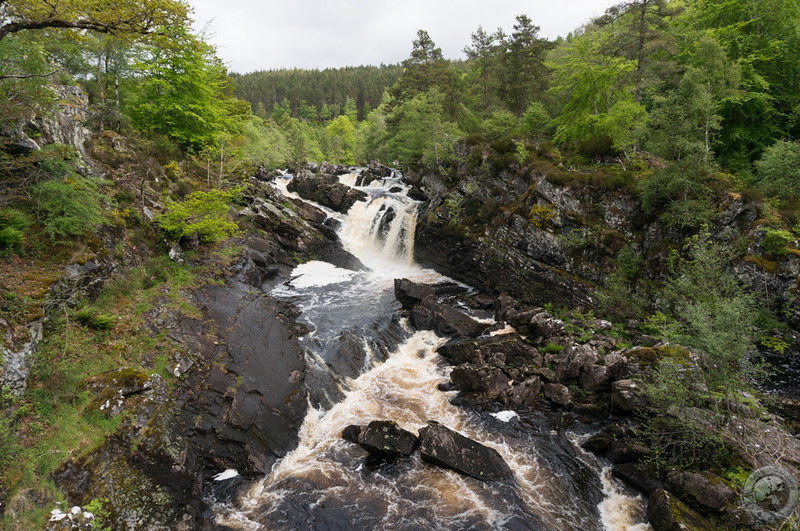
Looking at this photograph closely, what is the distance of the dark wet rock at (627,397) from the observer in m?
12.8

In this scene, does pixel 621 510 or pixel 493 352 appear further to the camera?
pixel 493 352

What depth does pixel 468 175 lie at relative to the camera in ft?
96.5

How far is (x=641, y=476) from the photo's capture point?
1062cm

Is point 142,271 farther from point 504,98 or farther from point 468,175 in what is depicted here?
point 504,98

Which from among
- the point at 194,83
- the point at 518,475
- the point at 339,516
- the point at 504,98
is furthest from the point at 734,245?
the point at 194,83

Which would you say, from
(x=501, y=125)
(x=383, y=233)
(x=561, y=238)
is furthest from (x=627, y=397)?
(x=501, y=125)

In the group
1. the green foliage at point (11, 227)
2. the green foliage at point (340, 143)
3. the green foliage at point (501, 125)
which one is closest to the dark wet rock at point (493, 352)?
the green foliage at point (11, 227)

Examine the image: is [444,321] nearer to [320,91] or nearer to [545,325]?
[545,325]

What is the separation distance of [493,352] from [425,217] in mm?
17131

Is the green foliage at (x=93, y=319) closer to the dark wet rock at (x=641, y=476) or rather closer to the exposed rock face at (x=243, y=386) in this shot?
the exposed rock face at (x=243, y=386)

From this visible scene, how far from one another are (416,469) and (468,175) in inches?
930

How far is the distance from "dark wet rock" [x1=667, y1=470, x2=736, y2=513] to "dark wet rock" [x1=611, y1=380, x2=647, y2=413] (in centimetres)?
291

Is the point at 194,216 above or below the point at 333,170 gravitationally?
below

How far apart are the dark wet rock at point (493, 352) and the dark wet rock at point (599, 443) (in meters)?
4.19
